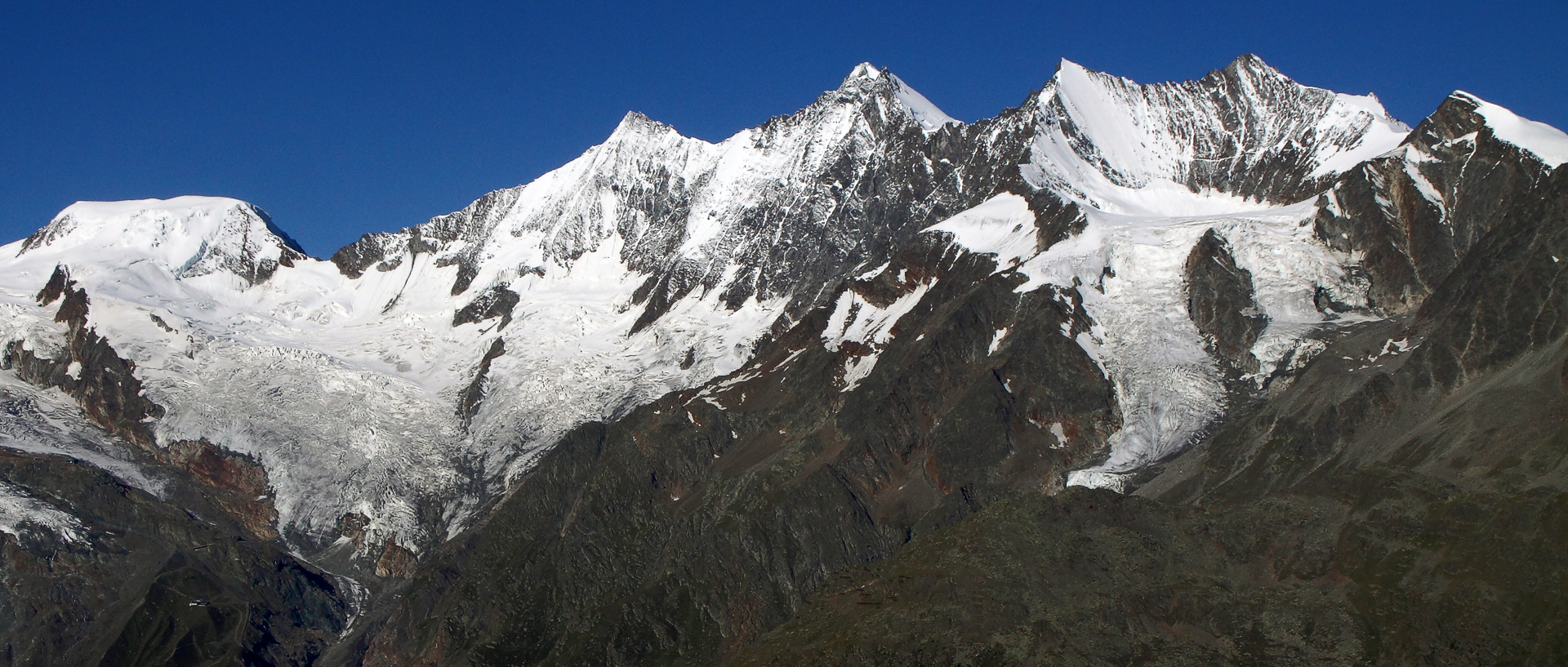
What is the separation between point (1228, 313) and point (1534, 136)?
44461mm

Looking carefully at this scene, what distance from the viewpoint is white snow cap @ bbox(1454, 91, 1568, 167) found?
615ft

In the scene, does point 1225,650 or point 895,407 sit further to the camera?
point 895,407

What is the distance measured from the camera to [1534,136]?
193m

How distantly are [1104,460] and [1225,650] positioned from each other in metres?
57.8

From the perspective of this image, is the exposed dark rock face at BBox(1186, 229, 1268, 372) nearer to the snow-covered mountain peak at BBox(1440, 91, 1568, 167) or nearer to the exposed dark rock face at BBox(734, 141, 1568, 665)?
the exposed dark rock face at BBox(734, 141, 1568, 665)

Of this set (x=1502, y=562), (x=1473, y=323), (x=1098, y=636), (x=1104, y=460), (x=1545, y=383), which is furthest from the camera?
(x=1104, y=460)

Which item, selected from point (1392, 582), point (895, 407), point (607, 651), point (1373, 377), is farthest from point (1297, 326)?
point (607, 651)

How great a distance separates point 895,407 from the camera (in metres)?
200

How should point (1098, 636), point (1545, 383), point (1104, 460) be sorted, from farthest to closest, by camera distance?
1. point (1104, 460)
2. point (1545, 383)
3. point (1098, 636)

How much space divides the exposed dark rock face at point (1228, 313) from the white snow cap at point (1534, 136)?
36.4 m

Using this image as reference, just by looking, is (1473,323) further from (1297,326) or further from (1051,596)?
(1051,596)

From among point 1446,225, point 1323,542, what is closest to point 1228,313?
point 1446,225

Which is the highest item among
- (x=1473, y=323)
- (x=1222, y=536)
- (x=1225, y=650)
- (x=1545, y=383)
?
(x=1473, y=323)

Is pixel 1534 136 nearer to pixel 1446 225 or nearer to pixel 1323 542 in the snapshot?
pixel 1446 225
